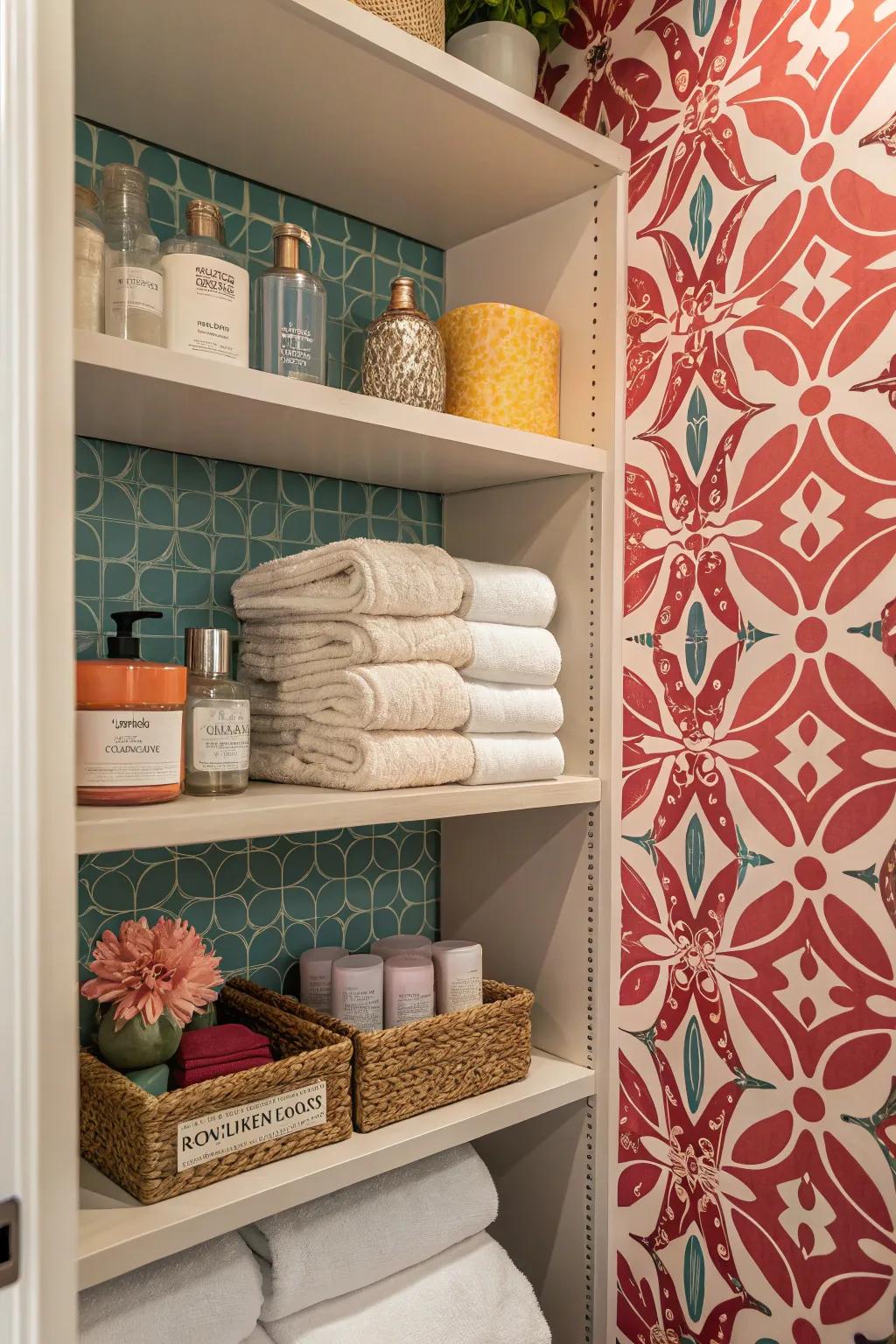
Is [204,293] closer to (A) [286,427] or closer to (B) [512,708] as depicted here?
(A) [286,427]

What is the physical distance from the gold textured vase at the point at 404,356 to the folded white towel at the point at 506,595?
0.18 meters

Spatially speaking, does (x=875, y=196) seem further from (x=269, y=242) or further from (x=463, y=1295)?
(x=463, y=1295)

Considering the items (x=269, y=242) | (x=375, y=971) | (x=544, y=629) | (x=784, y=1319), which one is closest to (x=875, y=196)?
(x=544, y=629)

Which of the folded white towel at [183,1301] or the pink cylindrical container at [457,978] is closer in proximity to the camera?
the folded white towel at [183,1301]

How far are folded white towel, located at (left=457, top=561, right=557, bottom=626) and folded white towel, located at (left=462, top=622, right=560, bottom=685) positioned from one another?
12 mm

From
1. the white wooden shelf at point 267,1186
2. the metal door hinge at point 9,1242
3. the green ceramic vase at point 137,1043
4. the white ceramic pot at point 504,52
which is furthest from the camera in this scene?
the white ceramic pot at point 504,52

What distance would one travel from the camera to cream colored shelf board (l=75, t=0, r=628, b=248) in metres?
0.90

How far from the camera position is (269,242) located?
3.87 feet

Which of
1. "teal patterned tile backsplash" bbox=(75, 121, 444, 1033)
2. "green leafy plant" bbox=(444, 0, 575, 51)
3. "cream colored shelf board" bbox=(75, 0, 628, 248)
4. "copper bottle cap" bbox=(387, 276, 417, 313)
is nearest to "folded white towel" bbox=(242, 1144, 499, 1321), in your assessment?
"teal patterned tile backsplash" bbox=(75, 121, 444, 1033)

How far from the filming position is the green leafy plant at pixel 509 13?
45.2 inches

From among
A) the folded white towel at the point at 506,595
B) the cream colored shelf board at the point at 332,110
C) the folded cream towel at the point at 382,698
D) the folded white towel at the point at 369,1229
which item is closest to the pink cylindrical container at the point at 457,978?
the folded white towel at the point at 369,1229

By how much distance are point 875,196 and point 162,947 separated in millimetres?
967

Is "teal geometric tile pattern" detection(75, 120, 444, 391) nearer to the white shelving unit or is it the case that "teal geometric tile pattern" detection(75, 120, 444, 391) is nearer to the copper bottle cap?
the white shelving unit

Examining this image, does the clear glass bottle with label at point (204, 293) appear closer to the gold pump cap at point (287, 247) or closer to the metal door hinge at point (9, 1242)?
the gold pump cap at point (287, 247)
